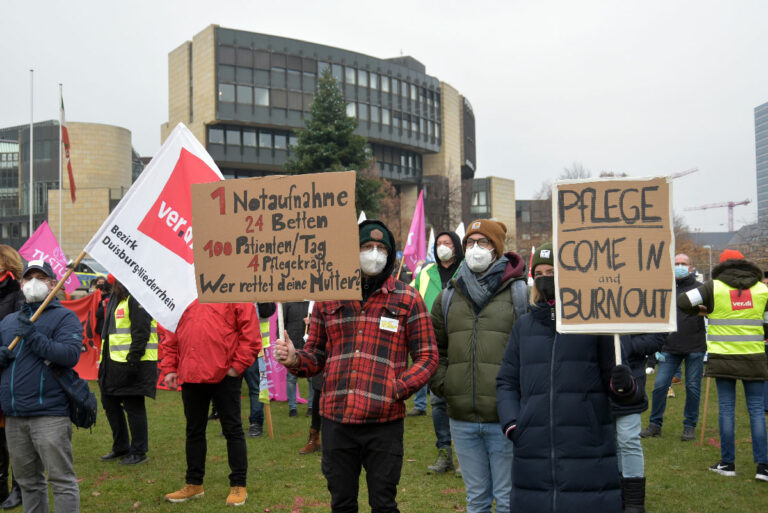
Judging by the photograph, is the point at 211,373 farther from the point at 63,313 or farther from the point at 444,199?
the point at 444,199

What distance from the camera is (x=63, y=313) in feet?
16.1

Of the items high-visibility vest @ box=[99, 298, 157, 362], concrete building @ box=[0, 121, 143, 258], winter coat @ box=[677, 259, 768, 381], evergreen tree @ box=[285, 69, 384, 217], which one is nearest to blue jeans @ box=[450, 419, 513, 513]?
winter coat @ box=[677, 259, 768, 381]

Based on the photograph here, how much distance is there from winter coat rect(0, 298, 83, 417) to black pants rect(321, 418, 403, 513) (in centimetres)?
217

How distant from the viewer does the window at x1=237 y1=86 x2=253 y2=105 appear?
56938 mm

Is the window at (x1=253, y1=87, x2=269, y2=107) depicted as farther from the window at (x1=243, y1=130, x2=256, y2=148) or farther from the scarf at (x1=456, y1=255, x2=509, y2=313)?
the scarf at (x1=456, y1=255, x2=509, y2=313)

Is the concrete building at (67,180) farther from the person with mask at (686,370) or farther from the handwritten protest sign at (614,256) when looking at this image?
the handwritten protest sign at (614,256)

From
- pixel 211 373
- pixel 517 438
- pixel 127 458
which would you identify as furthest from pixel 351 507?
pixel 127 458

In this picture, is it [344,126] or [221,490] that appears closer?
[221,490]

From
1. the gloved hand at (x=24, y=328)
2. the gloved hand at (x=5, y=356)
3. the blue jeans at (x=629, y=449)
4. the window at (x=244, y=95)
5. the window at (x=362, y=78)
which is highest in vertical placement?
the window at (x=362, y=78)

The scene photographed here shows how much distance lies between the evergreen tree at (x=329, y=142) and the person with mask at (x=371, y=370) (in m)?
31.9

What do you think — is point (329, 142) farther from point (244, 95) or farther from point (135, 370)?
point (135, 370)

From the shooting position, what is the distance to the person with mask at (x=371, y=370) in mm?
3855

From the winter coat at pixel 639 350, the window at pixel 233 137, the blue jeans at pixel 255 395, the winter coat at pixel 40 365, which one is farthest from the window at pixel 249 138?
the winter coat at pixel 639 350

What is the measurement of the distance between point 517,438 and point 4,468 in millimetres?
4956
